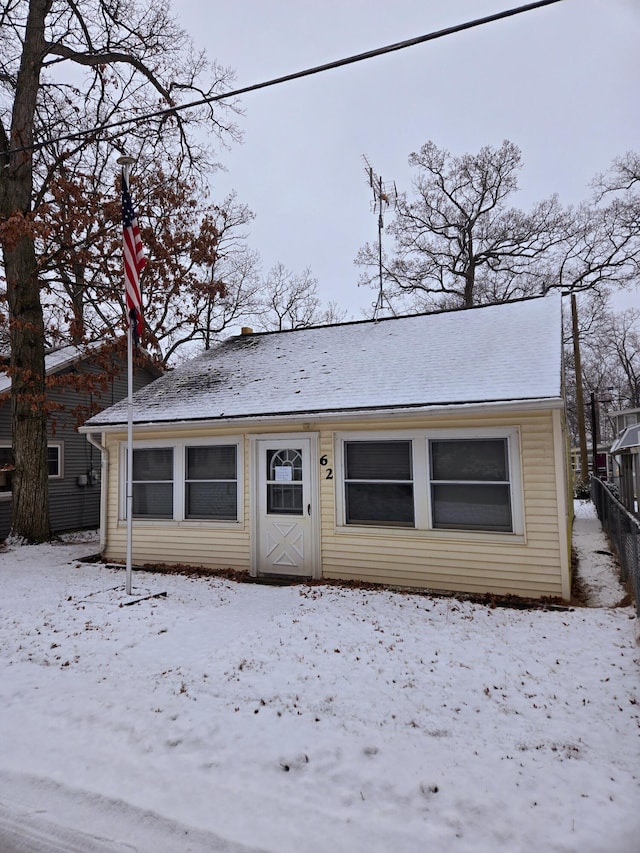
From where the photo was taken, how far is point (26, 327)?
11953mm

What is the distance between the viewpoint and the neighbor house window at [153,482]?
1005 cm

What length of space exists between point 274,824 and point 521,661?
122 inches

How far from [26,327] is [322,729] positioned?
11.2 meters

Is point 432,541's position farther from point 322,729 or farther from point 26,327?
point 26,327

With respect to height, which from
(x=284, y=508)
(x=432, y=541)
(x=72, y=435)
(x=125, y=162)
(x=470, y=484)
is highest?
(x=125, y=162)

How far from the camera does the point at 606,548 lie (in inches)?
460

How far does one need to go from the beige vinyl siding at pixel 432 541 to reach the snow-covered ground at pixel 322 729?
0.63 metres

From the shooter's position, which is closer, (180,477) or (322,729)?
(322,729)

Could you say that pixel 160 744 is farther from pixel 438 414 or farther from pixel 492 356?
pixel 492 356

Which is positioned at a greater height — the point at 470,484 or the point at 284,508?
the point at 470,484

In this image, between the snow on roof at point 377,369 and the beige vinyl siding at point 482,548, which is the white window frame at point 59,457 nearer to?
the snow on roof at point 377,369

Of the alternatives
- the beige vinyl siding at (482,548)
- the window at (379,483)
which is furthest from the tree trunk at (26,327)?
the window at (379,483)

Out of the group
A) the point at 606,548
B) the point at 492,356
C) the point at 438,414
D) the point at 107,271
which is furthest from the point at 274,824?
the point at 107,271

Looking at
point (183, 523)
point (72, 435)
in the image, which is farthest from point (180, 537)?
point (72, 435)
